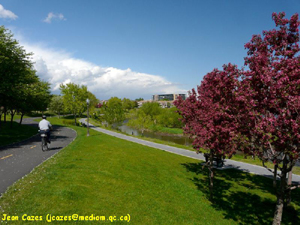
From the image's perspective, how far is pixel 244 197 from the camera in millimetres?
10773

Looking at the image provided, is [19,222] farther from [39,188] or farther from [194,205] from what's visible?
[194,205]

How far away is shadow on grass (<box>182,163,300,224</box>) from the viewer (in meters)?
8.75

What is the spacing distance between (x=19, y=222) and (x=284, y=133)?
8248mm

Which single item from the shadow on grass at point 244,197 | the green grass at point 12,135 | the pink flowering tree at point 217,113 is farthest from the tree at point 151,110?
the pink flowering tree at point 217,113

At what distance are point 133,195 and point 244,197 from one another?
7.04m

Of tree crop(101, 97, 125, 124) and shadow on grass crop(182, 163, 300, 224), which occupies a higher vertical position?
tree crop(101, 97, 125, 124)

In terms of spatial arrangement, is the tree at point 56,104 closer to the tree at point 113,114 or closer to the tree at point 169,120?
the tree at point 113,114

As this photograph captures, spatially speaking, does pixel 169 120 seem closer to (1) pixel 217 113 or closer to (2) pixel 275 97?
(1) pixel 217 113

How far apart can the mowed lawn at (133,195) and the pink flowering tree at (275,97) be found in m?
3.19

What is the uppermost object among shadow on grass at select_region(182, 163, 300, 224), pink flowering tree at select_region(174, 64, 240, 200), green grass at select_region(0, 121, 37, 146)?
pink flowering tree at select_region(174, 64, 240, 200)

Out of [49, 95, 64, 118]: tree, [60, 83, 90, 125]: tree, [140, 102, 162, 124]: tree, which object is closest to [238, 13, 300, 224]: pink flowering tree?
[60, 83, 90, 125]: tree

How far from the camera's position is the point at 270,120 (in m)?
5.64

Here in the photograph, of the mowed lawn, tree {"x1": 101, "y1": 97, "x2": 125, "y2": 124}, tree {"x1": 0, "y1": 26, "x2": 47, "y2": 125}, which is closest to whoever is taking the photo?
the mowed lawn

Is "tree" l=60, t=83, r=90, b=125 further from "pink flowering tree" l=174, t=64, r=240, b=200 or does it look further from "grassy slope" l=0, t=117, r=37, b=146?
"pink flowering tree" l=174, t=64, r=240, b=200
